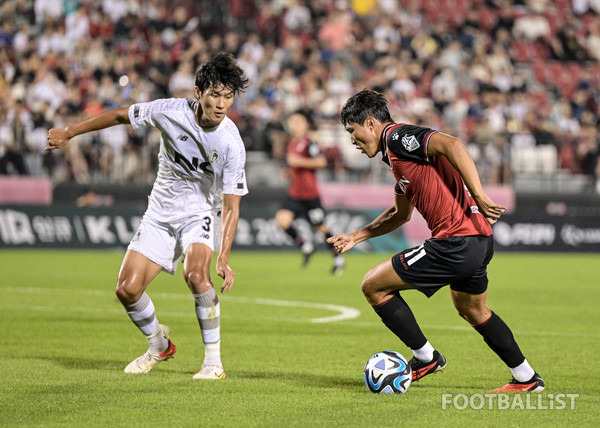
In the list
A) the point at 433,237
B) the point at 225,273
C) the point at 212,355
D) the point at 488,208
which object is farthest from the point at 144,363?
the point at 488,208

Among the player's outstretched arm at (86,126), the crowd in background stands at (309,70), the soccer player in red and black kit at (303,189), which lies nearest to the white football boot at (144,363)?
the player's outstretched arm at (86,126)

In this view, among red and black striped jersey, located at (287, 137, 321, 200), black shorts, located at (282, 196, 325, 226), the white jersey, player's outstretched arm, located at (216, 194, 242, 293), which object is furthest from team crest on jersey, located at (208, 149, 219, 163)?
black shorts, located at (282, 196, 325, 226)

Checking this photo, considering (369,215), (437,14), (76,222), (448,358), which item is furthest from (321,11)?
(448,358)

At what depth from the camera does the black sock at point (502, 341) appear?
639 cm

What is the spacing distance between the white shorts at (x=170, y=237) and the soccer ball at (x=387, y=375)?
1700 millimetres

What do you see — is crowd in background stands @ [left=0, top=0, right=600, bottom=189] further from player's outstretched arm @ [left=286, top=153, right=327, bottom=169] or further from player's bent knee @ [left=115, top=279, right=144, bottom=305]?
player's bent knee @ [left=115, top=279, right=144, bottom=305]

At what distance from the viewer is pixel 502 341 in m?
6.39

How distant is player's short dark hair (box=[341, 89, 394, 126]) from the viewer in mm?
6316

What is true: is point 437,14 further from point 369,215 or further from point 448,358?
point 448,358

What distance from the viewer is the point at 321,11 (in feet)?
86.7

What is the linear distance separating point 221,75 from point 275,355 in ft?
9.19

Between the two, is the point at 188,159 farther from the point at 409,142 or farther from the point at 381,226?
the point at 409,142

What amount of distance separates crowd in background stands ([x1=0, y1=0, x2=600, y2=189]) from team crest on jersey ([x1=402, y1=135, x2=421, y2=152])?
15337mm

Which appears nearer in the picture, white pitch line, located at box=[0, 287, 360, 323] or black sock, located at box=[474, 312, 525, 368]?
black sock, located at box=[474, 312, 525, 368]
